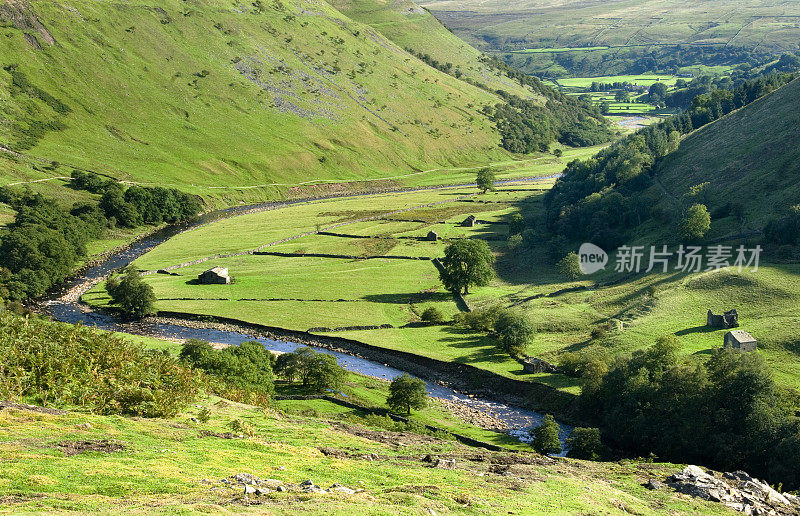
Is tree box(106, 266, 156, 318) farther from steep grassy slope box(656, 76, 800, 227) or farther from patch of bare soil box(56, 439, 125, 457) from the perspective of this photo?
steep grassy slope box(656, 76, 800, 227)

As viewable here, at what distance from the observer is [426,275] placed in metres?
133

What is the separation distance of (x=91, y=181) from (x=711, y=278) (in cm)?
15729

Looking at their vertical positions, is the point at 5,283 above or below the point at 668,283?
below

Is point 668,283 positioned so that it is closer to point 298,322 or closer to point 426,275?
point 426,275

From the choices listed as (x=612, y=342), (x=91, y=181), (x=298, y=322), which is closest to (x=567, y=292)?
(x=612, y=342)

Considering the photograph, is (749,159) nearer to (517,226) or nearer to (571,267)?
(571,267)

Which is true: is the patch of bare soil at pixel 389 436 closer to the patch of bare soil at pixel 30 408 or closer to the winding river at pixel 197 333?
the winding river at pixel 197 333

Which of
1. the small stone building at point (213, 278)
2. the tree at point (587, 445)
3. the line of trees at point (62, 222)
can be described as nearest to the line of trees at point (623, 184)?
the small stone building at point (213, 278)

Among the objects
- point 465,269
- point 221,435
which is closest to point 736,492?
point 221,435

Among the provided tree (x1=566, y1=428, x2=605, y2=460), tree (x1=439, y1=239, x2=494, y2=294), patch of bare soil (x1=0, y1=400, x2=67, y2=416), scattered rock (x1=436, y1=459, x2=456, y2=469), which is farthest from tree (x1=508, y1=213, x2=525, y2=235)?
patch of bare soil (x1=0, y1=400, x2=67, y2=416)

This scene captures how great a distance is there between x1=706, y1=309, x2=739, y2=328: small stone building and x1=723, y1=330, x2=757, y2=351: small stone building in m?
7.37

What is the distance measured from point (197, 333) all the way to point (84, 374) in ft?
180

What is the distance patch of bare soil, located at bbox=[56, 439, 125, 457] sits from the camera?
3891cm

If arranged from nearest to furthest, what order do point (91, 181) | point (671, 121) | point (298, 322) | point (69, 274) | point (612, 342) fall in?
point (612, 342), point (298, 322), point (69, 274), point (91, 181), point (671, 121)
